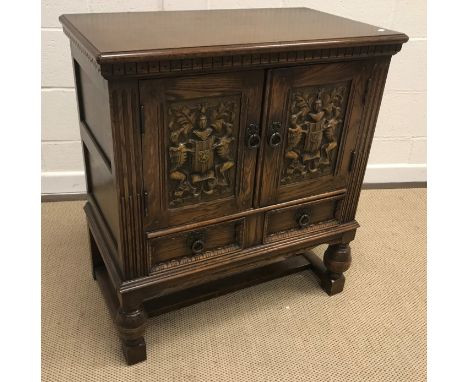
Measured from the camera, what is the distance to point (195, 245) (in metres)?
1.19

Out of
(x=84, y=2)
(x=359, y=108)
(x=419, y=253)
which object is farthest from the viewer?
(x=419, y=253)

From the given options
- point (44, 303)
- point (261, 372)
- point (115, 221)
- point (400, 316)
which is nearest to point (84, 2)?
point (115, 221)

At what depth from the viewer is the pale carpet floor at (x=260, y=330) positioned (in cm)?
128

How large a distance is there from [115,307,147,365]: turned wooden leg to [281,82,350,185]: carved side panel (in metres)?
0.52

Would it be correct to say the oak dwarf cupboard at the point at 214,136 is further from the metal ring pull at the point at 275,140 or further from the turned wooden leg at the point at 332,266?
the turned wooden leg at the point at 332,266

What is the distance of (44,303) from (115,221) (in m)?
0.54

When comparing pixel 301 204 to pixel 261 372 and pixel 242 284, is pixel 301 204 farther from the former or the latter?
pixel 261 372

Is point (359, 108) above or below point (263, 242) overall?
above

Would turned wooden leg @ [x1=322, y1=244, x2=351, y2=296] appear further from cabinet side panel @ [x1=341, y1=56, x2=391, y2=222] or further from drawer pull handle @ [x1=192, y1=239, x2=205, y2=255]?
drawer pull handle @ [x1=192, y1=239, x2=205, y2=255]

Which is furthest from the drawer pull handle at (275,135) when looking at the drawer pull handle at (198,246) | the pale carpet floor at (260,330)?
the pale carpet floor at (260,330)

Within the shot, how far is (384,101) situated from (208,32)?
1207 mm

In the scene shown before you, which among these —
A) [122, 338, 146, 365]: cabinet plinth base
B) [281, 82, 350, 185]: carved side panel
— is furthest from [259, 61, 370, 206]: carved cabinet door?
[122, 338, 146, 365]: cabinet plinth base

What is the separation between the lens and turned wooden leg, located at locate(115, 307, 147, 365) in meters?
1.20

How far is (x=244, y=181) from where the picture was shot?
117 cm
